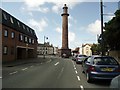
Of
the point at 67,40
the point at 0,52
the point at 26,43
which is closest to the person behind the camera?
the point at 0,52

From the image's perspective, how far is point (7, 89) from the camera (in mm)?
10375

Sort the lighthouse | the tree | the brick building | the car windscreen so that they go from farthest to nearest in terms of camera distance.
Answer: the lighthouse → the brick building → the tree → the car windscreen

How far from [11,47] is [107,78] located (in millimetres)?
32256

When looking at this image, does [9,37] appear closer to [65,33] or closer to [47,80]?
[47,80]

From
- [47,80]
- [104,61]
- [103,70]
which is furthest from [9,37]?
[103,70]

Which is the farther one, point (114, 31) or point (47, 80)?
point (114, 31)

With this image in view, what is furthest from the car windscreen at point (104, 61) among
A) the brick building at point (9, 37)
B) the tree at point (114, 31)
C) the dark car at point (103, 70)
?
the brick building at point (9, 37)

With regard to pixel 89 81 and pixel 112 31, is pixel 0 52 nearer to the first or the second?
pixel 112 31

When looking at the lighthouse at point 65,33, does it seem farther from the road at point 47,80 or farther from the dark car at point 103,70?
the dark car at point 103,70

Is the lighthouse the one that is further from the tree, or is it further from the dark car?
the dark car

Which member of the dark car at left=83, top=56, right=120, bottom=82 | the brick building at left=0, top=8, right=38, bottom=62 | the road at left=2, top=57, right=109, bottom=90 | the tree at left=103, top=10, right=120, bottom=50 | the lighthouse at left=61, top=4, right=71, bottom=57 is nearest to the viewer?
the road at left=2, top=57, right=109, bottom=90

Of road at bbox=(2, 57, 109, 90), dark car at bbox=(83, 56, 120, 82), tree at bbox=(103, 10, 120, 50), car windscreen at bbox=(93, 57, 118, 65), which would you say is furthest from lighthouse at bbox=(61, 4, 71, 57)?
dark car at bbox=(83, 56, 120, 82)

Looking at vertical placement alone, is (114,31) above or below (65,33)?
below

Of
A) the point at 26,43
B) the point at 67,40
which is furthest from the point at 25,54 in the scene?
the point at 67,40
